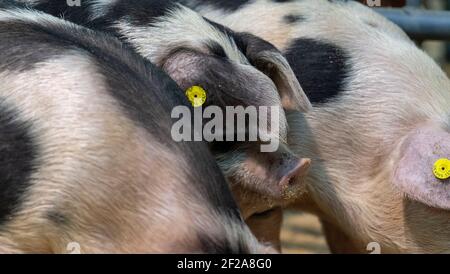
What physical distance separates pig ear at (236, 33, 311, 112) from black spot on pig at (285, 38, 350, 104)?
0.25m

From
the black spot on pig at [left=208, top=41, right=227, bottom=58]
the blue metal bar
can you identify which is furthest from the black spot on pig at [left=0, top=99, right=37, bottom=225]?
the blue metal bar

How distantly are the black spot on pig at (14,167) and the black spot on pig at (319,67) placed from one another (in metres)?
1.25

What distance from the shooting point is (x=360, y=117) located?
288 cm

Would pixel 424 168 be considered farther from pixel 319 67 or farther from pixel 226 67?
pixel 226 67

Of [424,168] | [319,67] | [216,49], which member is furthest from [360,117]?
[216,49]

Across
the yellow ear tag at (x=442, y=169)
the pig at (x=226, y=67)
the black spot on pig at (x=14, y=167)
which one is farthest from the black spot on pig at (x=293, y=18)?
the black spot on pig at (x=14, y=167)

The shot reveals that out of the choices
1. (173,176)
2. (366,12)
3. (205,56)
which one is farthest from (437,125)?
(173,176)

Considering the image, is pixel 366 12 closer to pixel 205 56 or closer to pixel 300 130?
pixel 300 130

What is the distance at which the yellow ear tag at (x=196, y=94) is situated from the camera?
7.44 ft

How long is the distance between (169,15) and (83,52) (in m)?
0.69

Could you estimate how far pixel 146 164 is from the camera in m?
1.79

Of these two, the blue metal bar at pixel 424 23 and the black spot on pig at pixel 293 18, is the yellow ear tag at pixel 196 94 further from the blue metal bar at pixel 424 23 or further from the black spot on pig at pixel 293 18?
the blue metal bar at pixel 424 23

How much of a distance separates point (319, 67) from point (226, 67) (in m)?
0.61

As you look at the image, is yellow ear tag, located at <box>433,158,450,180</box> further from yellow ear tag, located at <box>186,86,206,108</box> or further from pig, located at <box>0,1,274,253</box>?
pig, located at <box>0,1,274,253</box>
